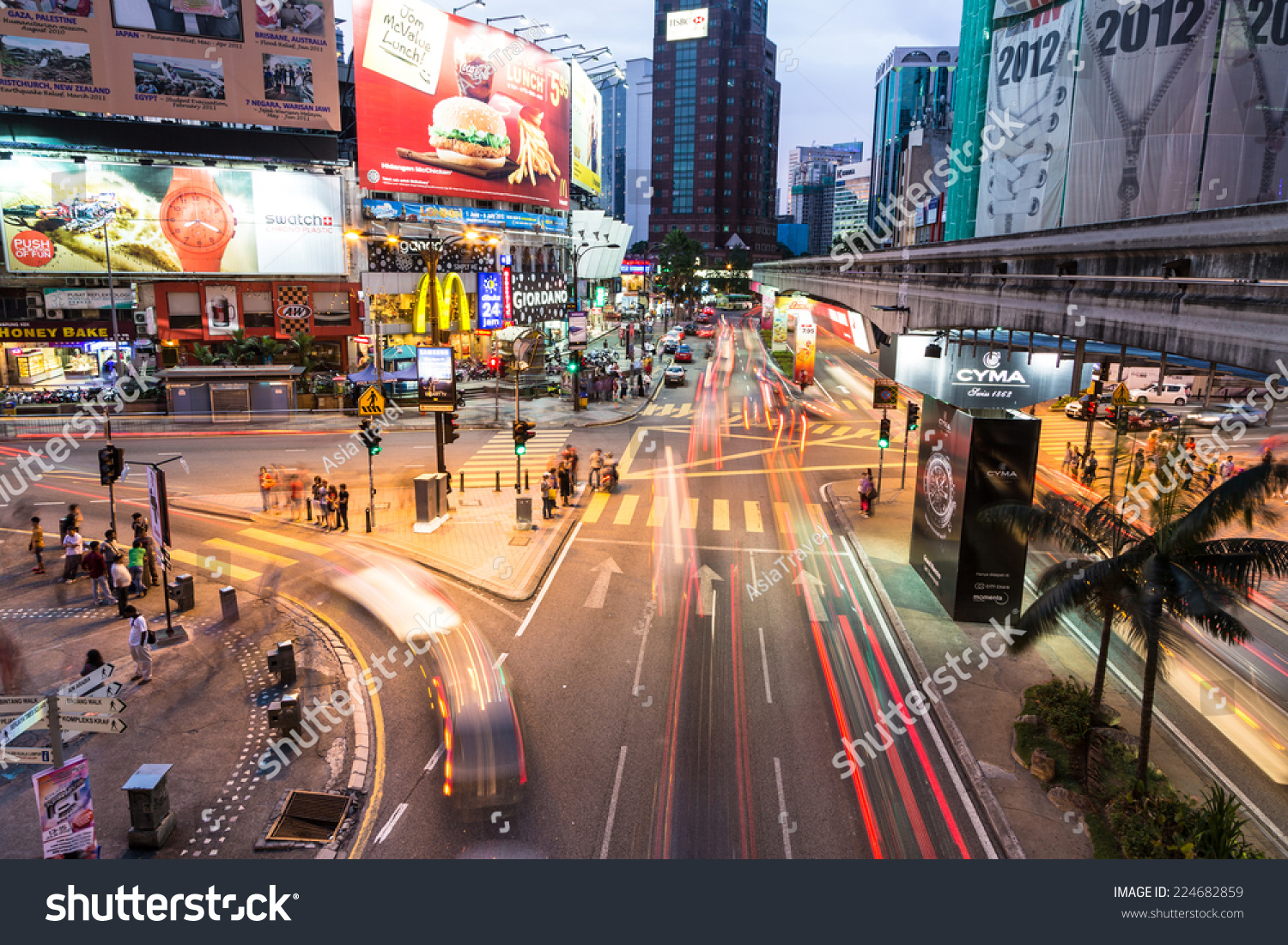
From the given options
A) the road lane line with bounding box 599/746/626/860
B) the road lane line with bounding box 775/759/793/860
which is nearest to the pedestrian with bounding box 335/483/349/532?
the road lane line with bounding box 599/746/626/860

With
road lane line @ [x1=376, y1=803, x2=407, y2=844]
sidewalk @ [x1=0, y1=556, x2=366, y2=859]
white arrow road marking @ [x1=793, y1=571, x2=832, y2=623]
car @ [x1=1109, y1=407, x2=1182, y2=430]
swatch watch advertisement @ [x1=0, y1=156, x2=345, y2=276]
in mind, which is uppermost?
swatch watch advertisement @ [x1=0, y1=156, x2=345, y2=276]

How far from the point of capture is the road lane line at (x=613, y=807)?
35.7ft

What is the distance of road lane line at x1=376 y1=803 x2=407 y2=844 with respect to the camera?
11008mm

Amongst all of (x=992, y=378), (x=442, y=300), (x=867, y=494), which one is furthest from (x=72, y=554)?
(x=442, y=300)

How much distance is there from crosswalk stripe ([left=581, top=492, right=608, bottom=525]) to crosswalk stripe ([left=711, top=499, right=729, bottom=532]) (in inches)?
155

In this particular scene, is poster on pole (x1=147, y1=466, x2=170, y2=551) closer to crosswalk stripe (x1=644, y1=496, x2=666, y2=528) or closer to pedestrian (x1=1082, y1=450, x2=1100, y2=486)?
crosswalk stripe (x1=644, y1=496, x2=666, y2=528)

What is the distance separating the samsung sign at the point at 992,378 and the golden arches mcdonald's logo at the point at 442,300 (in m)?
41.8

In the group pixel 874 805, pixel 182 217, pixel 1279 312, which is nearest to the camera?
pixel 1279 312

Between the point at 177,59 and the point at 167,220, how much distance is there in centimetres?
→ 1001

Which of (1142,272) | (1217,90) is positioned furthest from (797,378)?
(1142,272)

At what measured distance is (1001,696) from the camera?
15.0 metres

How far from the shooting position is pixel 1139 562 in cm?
1102

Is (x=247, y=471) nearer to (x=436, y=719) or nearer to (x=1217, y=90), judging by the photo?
(x=436, y=719)

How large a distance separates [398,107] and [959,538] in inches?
2126
